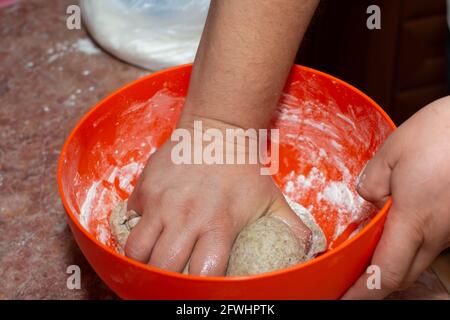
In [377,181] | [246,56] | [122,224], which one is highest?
[246,56]

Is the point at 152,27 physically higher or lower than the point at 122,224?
higher

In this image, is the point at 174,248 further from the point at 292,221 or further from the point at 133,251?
the point at 292,221

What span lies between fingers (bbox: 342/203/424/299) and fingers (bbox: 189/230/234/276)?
148 millimetres

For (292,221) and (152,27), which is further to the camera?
(152,27)

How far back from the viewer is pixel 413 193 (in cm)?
63

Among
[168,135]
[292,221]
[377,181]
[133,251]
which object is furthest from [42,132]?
[377,181]

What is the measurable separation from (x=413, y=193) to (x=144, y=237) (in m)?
0.31

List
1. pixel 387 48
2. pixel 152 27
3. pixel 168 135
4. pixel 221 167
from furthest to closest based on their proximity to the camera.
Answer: pixel 387 48, pixel 152 27, pixel 168 135, pixel 221 167

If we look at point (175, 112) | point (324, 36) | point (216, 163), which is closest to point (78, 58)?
point (175, 112)

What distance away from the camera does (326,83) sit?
32.1 inches

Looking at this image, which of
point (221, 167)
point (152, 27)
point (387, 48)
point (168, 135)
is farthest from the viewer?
point (387, 48)

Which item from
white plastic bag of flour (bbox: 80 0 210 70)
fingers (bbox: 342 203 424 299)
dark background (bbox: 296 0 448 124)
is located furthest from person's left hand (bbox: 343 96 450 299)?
dark background (bbox: 296 0 448 124)

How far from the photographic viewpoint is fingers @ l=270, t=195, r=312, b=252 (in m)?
0.77

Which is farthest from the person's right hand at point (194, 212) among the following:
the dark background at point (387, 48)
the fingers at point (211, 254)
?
the dark background at point (387, 48)
